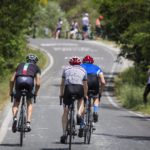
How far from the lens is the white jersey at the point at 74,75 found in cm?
1436

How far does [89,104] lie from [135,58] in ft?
66.4

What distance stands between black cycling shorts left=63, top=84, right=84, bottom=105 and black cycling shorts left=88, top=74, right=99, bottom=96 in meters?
1.37

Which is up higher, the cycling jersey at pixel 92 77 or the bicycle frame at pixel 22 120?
the cycling jersey at pixel 92 77

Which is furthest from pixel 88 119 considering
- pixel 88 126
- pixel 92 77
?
pixel 92 77

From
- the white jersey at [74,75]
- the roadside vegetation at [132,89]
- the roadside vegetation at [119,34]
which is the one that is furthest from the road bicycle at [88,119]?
the roadside vegetation at [119,34]

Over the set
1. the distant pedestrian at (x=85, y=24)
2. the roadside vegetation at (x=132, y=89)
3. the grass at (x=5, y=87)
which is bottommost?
the grass at (x=5, y=87)

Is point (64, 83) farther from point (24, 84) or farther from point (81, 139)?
point (81, 139)

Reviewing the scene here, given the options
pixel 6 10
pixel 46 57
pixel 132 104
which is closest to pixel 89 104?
pixel 132 104

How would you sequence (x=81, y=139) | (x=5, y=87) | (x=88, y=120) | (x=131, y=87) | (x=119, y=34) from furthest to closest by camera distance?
(x=119, y=34)
(x=5, y=87)
(x=131, y=87)
(x=81, y=139)
(x=88, y=120)

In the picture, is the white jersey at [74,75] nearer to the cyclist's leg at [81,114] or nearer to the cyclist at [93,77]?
the cyclist's leg at [81,114]

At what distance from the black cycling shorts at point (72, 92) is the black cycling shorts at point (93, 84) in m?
1.37

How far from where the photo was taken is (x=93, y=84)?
51.6 ft

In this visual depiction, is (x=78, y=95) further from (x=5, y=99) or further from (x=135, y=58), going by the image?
(x=135, y=58)

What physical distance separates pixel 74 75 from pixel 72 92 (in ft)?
1.25
